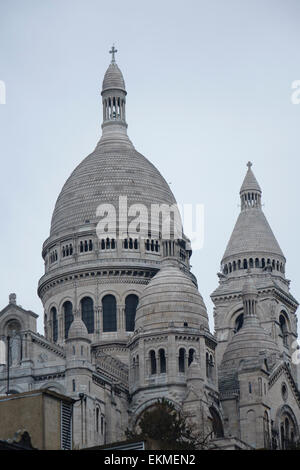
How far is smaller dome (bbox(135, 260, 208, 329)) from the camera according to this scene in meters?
98.9

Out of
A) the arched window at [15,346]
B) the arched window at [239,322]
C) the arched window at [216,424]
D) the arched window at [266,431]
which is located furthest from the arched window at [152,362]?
the arched window at [239,322]

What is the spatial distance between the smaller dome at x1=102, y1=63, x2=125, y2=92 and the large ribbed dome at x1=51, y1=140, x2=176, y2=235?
15.7ft

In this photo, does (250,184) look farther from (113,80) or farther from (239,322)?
(113,80)

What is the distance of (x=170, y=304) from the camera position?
99562 millimetres

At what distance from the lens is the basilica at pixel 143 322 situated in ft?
310

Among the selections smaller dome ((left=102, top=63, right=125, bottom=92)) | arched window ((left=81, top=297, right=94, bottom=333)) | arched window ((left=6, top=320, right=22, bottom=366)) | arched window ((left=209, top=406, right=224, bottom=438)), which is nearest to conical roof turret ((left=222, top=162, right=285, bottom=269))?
smaller dome ((left=102, top=63, right=125, bottom=92))

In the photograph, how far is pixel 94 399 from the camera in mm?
92625

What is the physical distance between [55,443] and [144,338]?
41265mm

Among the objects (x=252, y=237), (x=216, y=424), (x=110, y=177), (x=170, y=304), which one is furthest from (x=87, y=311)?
(x=216, y=424)

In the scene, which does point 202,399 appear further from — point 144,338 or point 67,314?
point 67,314

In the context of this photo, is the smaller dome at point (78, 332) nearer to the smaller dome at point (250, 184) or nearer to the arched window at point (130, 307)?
the arched window at point (130, 307)

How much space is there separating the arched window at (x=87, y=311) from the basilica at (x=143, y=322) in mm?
94

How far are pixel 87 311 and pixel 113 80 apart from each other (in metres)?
20.8
